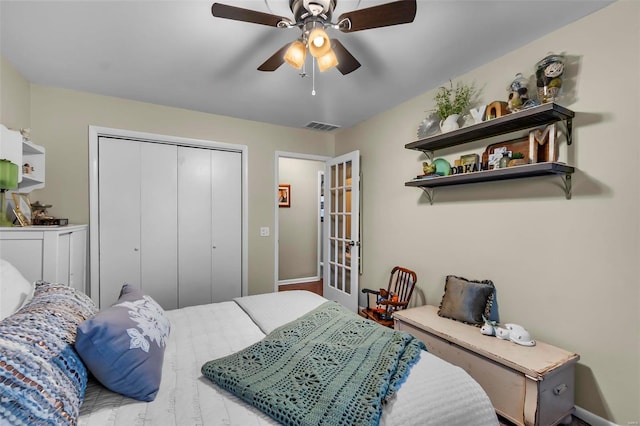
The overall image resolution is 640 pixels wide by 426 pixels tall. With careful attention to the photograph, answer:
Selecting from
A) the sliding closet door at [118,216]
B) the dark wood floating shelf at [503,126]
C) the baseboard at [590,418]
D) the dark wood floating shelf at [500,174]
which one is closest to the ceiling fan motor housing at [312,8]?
the dark wood floating shelf at [503,126]

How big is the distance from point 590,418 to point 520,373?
630 millimetres

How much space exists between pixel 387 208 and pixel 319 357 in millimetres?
2242

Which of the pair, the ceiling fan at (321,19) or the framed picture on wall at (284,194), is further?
the framed picture on wall at (284,194)

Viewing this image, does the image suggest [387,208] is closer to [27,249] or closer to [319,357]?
[319,357]

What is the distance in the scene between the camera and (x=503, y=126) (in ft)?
6.88

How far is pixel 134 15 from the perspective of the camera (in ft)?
5.75

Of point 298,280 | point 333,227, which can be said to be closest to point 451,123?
point 333,227

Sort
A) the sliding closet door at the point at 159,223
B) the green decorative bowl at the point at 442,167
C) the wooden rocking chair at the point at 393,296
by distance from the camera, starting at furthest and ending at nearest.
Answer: the sliding closet door at the point at 159,223 < the wooden rocking chair at the point at 393,296 < the green decorative bowl at the point at 442,167

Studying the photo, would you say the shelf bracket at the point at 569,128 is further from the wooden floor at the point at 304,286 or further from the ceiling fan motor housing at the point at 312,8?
the wooden floor at the point at 304,286

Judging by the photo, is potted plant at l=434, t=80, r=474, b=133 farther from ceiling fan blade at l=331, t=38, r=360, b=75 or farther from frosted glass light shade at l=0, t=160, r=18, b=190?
frosted glass light shade at l=0, t=160, r=18, b=190

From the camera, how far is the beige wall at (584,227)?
5.42ft

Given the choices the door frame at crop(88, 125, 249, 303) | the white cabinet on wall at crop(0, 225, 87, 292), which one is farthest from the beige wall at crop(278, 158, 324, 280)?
the white cabinet on wall at crop(0, 225, 87, 292)

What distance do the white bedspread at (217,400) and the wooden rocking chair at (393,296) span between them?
1.38m

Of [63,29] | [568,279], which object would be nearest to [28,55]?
[63,29]
